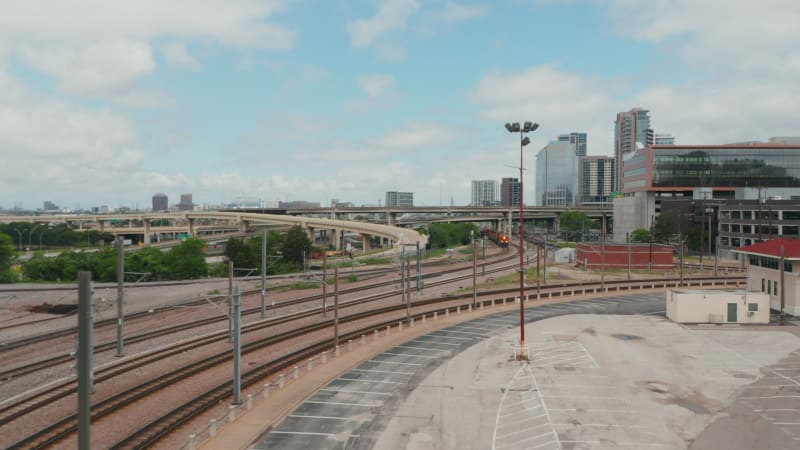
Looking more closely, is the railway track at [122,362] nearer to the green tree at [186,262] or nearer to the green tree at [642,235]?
the green tree at [186,262]

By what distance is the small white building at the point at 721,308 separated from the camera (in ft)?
143

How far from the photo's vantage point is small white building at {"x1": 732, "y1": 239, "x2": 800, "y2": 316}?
148 feet

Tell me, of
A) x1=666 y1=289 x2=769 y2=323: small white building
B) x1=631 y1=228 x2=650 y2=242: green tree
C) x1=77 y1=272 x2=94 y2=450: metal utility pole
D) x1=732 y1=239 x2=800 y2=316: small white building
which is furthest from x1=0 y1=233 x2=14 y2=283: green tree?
x1=631 y1=228 x2=650 y2=242: green tree

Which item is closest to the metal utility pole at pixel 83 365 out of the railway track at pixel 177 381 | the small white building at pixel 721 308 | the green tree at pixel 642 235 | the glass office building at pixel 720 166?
the railway track at pixel 177 381

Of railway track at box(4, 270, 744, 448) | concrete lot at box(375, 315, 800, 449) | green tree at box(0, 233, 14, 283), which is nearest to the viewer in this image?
railway track at box(4, 270, 744, 448)

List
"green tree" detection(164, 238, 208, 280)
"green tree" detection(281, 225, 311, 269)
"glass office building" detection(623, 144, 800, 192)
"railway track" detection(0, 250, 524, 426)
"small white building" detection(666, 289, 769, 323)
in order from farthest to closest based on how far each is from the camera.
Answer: "glass office building" detection(623, 144, 800, 192), "green tree" detection(281, 225, 311, 269), "green tree" detection(164, 238, 208, 280), "small white building" detection(666, 289, 769, 323), "railway track" detection(0, 250, 524, 426)

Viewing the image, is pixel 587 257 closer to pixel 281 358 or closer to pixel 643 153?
pixel 643 153

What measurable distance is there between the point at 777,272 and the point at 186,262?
233ft

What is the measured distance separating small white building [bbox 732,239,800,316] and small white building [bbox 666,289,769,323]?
2114 mm

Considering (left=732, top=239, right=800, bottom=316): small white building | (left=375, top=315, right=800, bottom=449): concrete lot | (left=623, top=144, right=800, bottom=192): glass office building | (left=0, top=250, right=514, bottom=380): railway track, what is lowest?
(left=0, top=250, right=514, bottom=380): railway track

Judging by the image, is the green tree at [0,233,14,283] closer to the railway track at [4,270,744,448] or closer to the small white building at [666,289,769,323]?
the railway track at [4,270,744,448]

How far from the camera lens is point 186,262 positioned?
7644 cm

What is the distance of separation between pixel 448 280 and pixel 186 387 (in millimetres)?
49028

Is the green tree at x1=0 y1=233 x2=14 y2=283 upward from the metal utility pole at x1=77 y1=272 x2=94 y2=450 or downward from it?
downward
